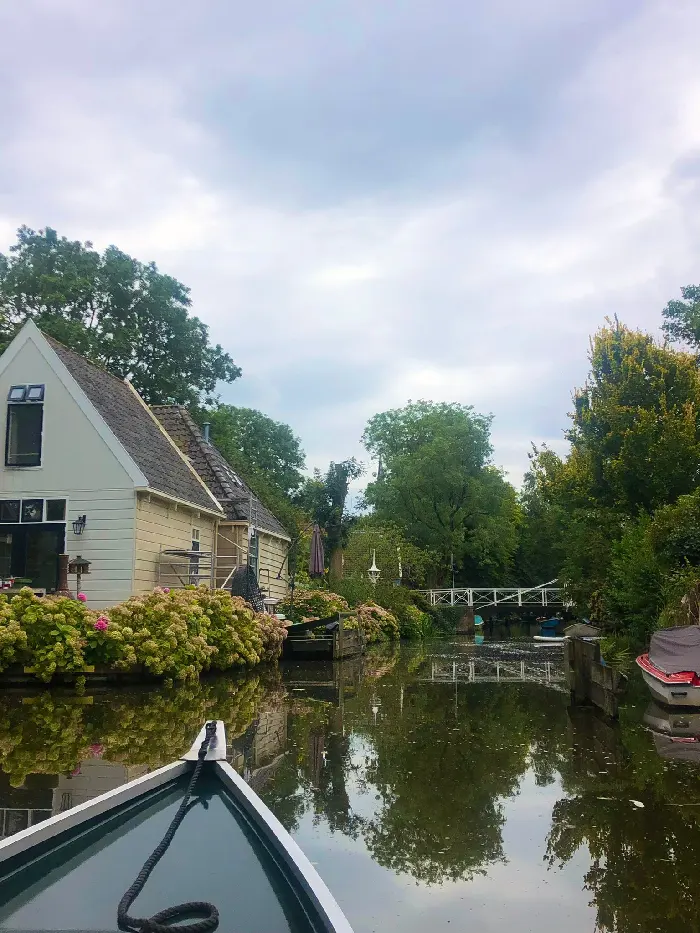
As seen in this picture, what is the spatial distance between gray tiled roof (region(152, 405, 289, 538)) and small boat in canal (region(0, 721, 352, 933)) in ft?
62.8

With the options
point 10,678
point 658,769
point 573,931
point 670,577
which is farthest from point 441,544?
point 573,931

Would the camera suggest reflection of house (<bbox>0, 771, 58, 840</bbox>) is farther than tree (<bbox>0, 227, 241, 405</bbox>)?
No

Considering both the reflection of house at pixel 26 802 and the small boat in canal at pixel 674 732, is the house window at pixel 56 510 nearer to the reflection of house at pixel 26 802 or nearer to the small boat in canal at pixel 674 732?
the reflection of house at pixel 26 802

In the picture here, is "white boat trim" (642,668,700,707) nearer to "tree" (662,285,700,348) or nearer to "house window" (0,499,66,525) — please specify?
"house window" (0,499,66,525)

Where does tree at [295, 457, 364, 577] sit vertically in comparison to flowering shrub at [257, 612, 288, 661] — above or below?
above

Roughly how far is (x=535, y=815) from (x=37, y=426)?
1585 cm

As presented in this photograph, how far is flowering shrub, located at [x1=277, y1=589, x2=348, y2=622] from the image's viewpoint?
24641 millimetres

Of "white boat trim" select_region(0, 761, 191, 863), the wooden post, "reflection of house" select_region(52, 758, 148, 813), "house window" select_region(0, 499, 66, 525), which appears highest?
"house window" select_region(0, 499, 66, 525)

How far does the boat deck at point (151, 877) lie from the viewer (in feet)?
10.7

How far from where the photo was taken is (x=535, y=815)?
6562mm

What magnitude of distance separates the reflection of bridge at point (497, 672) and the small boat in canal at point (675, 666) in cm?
294

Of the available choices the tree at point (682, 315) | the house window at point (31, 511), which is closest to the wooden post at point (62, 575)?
the house window at point (31, 511)

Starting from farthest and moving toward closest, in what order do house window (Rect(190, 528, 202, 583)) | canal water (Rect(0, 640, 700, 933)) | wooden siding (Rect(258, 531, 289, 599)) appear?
wooden siding (Rect(258, 531, 289, 599))
house window (Rect(190, 528, 202, 583))
canal water (Rect(0, 640, 700, 933))

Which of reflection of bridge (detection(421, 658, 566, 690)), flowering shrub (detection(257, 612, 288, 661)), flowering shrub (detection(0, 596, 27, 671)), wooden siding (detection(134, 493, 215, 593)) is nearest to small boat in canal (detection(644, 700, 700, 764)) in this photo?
reflection of bridge (detection(421, 658, 566, 690))
